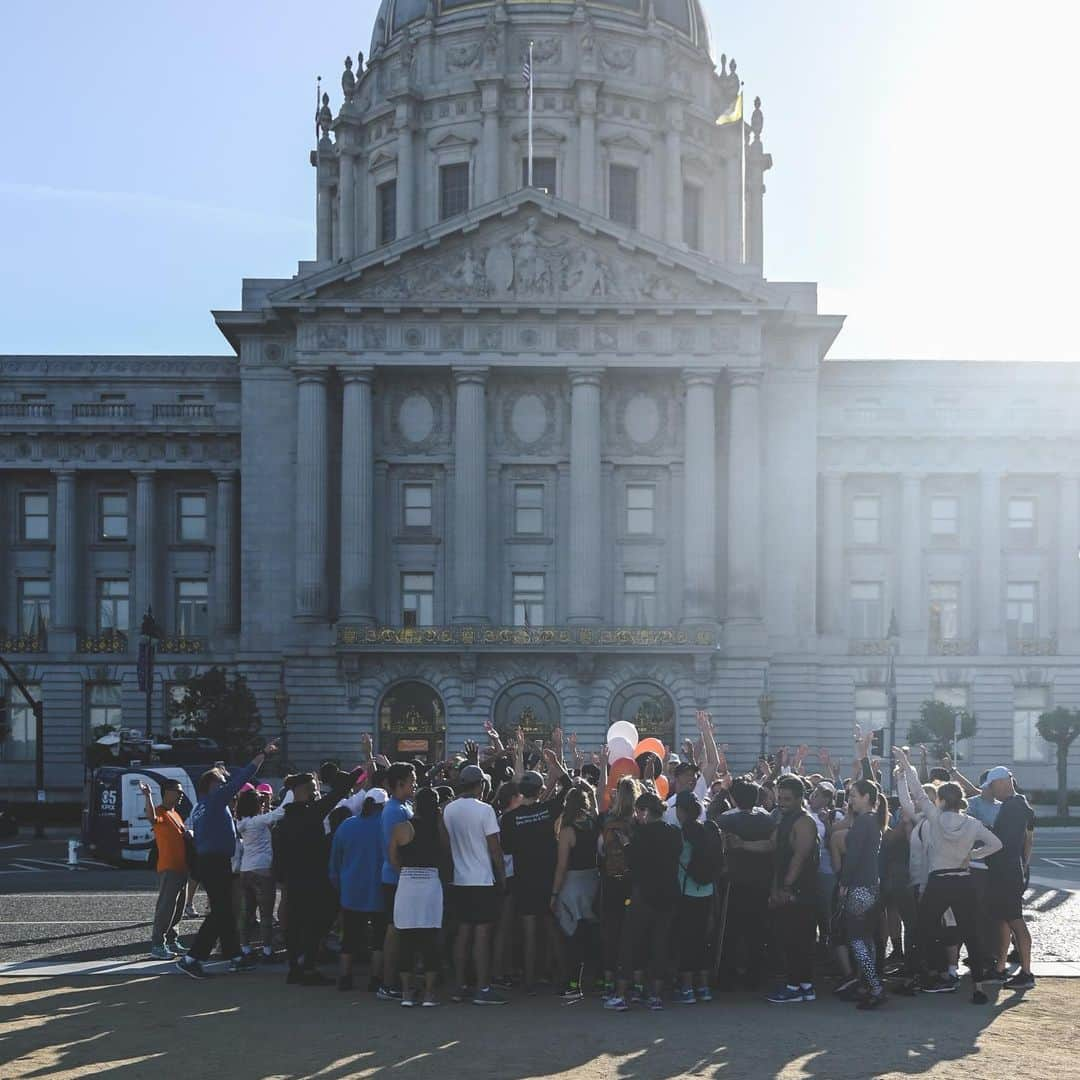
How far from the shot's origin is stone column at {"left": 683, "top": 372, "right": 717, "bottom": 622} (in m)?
62.1

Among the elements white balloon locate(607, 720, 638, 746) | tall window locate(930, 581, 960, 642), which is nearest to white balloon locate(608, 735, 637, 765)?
white balloon locate(607, 720, 638, 746)

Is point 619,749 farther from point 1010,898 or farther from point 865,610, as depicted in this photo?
point 865,610

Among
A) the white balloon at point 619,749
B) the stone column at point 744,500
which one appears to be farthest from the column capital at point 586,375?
the white balloon at point 619,749

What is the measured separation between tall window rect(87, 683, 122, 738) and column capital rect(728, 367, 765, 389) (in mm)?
29018

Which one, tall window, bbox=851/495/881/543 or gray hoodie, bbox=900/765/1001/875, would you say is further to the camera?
tall window, bbox=851/495/881/543

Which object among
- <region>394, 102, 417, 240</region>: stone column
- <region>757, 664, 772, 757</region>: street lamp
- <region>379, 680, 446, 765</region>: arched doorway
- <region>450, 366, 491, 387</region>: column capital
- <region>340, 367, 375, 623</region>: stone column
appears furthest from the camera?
<region>394, 102, 417, 240</region>: stone column

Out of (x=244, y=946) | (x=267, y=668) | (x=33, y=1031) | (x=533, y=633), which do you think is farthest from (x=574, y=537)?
(x=33, y=1031)

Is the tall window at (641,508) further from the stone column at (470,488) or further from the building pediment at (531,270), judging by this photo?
the building pediment at (531,270)

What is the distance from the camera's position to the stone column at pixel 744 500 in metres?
62.4

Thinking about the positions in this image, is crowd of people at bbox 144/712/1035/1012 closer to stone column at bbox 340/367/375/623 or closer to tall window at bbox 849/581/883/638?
stone column at bbox 340/367/375/623

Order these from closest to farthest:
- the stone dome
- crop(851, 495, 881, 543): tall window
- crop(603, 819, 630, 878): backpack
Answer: crop(603, 819, 630, 878): backpack
crop(851, 495, 881, 543): tall window
the stone dome

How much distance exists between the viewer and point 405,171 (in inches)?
3410

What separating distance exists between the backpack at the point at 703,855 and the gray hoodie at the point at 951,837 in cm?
247

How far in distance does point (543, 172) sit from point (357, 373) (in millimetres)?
28559
